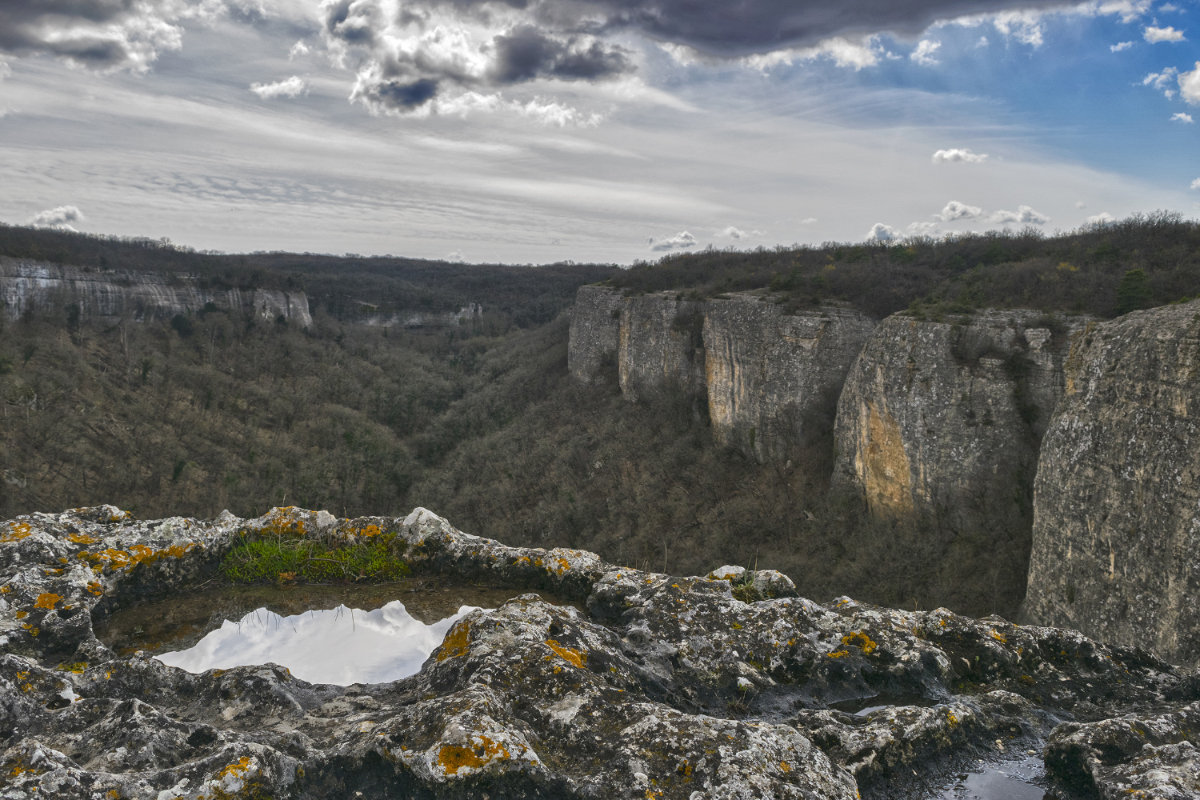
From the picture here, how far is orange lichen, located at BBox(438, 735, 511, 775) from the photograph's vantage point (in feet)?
7.97

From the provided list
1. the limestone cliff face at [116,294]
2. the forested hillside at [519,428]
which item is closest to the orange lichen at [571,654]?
the forested hillside at [519,428]

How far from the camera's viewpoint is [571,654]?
10.7 ft

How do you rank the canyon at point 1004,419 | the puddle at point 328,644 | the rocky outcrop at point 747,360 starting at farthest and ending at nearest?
1. the rocky outcrop at point 747,360
2. the canyon at point 1004,419
3. the puddle at point 328,644

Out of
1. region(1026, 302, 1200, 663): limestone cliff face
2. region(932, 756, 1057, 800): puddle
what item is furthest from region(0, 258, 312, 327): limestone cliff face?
region(932, 756, 1057, 800): puddle

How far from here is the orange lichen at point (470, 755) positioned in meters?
2.43

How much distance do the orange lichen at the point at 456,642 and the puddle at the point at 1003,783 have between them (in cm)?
221

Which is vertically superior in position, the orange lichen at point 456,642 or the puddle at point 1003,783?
the orange lichen at point 456,642

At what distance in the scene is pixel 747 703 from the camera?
343cm

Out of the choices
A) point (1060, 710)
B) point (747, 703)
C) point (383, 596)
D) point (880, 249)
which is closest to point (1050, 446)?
point (1060, 710)

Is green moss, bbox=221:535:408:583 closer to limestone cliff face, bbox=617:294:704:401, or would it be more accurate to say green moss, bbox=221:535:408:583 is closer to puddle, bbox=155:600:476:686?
puddle, bbox=155:600:476:686

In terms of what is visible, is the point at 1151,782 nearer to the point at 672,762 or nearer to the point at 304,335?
the point at 672,762

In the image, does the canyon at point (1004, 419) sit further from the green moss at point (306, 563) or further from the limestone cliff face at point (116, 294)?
the limestone cliff face at point (116, 294)

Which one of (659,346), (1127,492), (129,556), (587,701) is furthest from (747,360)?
(587,701)

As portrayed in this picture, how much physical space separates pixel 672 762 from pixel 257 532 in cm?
399
